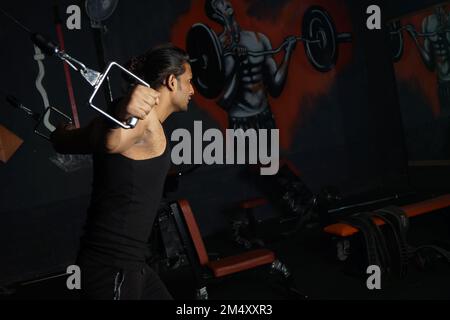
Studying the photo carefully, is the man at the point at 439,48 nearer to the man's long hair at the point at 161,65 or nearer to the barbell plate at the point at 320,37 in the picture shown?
the barbell plate at the point at 320,37

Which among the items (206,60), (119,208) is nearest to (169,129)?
(206,60)

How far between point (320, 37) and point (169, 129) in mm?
3007

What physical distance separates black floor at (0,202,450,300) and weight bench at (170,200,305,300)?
0.63 feet

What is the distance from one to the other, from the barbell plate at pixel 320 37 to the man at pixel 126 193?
5.41m

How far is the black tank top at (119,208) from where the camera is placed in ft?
4.69

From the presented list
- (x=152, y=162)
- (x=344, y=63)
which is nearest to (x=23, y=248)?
(x=152, y=162)

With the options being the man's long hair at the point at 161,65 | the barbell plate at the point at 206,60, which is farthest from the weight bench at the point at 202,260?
the barbell plate at the point at 206,60

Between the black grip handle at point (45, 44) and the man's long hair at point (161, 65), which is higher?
the man's long hair at point (161, 65)

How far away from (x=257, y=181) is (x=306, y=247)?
1615mm

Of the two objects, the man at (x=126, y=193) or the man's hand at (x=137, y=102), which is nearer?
the man's hand at (x=137, y=102)

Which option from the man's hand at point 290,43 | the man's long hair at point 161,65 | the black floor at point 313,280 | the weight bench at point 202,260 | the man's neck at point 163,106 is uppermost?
the man's hand at point 290,43

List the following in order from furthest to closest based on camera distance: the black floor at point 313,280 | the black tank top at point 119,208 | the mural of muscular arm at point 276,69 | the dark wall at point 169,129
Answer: the mural of muscular arm at point 276,69 < the dark wall at point 169,129 < the black floor at point 313,280 < the black tank top at point 119,208

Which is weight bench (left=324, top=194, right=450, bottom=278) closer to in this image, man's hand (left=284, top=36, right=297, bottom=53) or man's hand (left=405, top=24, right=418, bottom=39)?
man's hand (left=284, top=36, right=297, bottom=53)

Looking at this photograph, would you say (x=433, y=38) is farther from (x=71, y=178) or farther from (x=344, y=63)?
(x=71, y=178)
